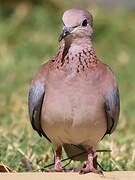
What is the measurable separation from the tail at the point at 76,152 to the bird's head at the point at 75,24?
80 centimetres

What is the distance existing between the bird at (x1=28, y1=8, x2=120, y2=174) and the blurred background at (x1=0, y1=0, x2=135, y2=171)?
1.49 feet

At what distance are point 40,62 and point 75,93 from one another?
492 cm

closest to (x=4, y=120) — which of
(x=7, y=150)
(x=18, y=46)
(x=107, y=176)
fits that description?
(x=7, y=150)

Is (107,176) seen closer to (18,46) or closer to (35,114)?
(35,114)

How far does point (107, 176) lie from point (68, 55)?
88cm

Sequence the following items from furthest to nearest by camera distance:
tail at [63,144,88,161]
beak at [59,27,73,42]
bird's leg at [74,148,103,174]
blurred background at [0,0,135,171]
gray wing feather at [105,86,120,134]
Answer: blurred background at [0,0,135,171] < tail at [63,144,88,161] < gray wing feather at [105,86,120,134] < beak at [59,27,73,42] < bird's leg at [74,148,103,174]

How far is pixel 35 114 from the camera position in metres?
3.78

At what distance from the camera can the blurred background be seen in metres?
4.35

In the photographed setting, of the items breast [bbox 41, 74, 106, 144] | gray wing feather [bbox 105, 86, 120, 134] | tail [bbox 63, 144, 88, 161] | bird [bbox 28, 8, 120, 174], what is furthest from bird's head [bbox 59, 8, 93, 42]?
tail [bbox 63, 144, 88, 161]

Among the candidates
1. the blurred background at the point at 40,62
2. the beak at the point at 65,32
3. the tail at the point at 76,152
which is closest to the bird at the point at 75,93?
the beak at the point at 65,32

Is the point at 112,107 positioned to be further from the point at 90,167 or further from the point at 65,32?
the point at 65,32

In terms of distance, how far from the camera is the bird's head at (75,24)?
11.8ft

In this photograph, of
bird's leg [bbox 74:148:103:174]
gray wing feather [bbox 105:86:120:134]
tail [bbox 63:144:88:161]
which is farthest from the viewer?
tail [bbox 63:144:88:161]

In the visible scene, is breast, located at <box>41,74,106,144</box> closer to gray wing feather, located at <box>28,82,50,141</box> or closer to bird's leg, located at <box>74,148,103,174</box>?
gray wing feather, located at <box>28,82,50,141</box>
